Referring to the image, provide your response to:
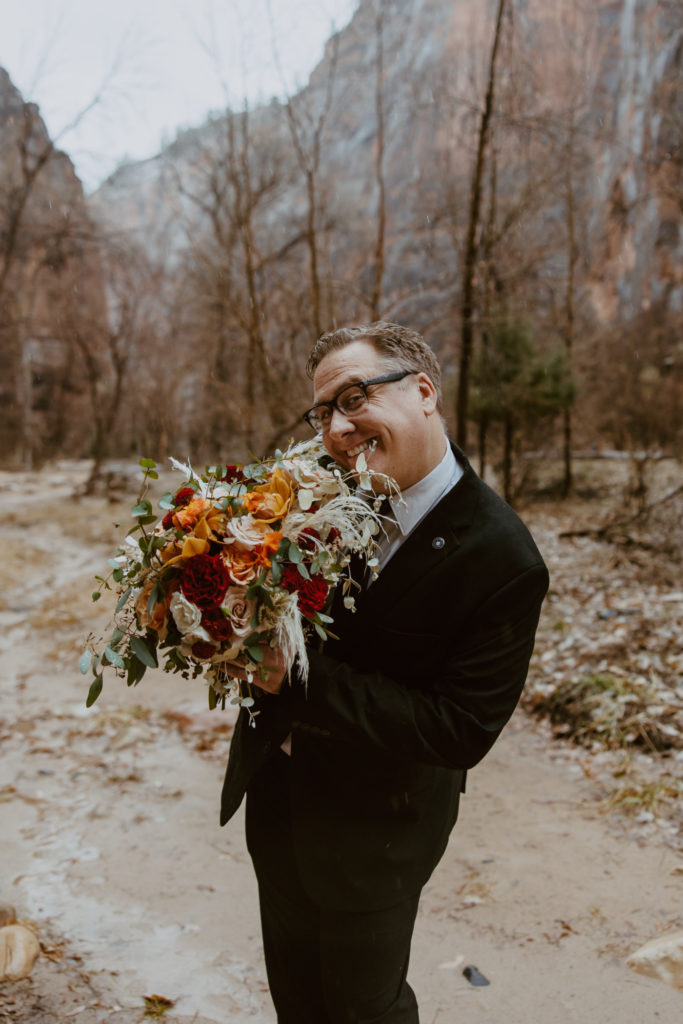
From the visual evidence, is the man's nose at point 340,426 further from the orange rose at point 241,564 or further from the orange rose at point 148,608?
the orange rose at point 148,608

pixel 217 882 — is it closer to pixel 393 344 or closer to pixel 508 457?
pixel 393 344

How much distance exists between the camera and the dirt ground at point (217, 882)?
9.35 ft

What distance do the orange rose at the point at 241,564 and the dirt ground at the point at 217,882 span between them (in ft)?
7.05

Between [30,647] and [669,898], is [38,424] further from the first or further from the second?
[669,898]

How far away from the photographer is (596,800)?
457 centimetres

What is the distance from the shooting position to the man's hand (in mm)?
1542

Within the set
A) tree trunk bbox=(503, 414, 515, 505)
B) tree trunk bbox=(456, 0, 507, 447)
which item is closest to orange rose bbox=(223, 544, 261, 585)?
tree trunk bbox=(456, 0, 507, 447)

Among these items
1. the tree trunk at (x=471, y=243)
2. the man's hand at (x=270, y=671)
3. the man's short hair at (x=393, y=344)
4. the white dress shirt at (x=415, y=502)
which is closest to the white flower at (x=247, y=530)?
the man's hand at (x=270, y=671)

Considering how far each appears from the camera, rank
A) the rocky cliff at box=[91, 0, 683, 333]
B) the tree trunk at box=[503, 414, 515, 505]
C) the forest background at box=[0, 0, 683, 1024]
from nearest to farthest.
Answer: the forest background at box=[0, 0, 683, 1024]
the rocky cliff at box=[91, 0, 683, 333]
the tree trunk at box=[503, 414, 515, 505]

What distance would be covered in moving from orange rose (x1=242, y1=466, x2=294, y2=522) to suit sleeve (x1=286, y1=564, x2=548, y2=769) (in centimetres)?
33

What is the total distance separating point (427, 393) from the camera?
1782mm

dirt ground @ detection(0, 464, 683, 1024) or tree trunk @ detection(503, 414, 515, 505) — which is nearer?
dirt ground @ detection(0, 464, 683, 1024)

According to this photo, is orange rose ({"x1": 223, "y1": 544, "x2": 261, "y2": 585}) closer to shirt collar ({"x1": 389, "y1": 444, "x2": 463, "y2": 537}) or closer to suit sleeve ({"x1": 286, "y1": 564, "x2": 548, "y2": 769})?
suit sleeve ({"x1": 286, "y1": 564, "x2": 548, "y2": 769})

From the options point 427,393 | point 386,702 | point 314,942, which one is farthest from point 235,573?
point 314,942
